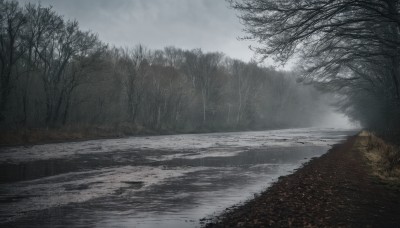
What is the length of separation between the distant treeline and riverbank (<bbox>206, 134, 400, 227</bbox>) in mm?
29987

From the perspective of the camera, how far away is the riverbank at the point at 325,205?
646cm

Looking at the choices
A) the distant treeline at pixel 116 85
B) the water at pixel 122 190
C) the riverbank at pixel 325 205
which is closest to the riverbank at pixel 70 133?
the distant treeline at pixel 116 85

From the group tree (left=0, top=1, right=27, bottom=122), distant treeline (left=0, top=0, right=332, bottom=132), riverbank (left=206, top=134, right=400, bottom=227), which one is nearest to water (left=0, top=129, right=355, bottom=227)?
riverbank (left=206, top=134, right=400, bottom=227)

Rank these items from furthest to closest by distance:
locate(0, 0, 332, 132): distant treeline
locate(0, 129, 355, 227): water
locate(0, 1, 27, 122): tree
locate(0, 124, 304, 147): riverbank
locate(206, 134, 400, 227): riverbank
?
locate(0, 0, 332, 132): distant treeline < locate(0, 1, 27, 122): tree < locate(0, 124, 304, 147): riverbank < locate(0, 129, 355, 227): water < locate(206, 134, 400, 227): riverbank

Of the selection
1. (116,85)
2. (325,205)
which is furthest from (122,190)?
(116,85)

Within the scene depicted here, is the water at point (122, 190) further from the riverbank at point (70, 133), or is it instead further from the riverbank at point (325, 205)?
the riverbank at point (70, 133)

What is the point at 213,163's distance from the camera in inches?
730

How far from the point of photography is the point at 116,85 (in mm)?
52875

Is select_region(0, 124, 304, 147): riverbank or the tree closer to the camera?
select_region(0, 124, 304, 147): riverbank

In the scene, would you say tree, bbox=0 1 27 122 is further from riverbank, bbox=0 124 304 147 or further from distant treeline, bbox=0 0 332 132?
riverbank, bbox=0 124 304 147

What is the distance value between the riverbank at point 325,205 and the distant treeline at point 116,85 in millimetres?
29987

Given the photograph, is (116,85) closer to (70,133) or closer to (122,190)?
(70,133)

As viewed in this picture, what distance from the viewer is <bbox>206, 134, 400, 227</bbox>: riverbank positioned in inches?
254

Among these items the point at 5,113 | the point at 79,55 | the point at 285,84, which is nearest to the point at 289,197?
the point at 5,113
